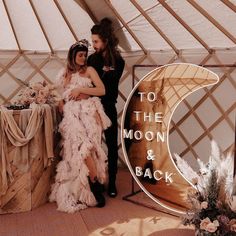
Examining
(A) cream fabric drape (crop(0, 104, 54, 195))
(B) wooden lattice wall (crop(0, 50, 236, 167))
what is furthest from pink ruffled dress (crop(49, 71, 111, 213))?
(B) wooden lattice wall (crop(0, 50, 236, 167))

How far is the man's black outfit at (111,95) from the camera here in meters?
2.56

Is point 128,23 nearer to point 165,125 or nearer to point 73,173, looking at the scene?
point 165,125

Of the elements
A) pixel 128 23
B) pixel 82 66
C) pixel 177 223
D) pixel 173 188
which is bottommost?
pixel 177 223

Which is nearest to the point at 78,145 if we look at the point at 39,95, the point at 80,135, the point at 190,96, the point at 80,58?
the point at 80,135

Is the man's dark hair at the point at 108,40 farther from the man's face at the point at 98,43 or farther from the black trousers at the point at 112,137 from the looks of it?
the black trousers at the point at 112,137

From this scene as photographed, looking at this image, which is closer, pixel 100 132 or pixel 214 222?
pixel 214 222

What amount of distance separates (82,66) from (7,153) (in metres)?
0.68

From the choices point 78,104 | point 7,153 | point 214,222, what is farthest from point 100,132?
point 214,222

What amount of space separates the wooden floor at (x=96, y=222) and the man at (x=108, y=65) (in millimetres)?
304

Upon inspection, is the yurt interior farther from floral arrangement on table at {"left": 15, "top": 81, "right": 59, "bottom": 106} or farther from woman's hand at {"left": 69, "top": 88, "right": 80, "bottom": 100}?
woman's hand at {"left": 69, "top": 88, "right": 80, "bottom": 100}

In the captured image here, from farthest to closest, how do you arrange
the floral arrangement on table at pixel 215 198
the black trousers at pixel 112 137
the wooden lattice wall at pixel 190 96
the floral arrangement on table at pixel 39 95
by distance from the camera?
1. the wooden lattice wall at pixel 190 96
2. the black trousers at pixel 112 137
3. the floral arrangement on table at pixel 39 95
4. the floral arrangement on table at pixel 215 198

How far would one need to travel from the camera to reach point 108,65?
99.8 inches

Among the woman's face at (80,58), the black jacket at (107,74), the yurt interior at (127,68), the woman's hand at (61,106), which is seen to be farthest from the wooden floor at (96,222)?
the woman's face at (80,58)

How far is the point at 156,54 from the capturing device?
312cm
